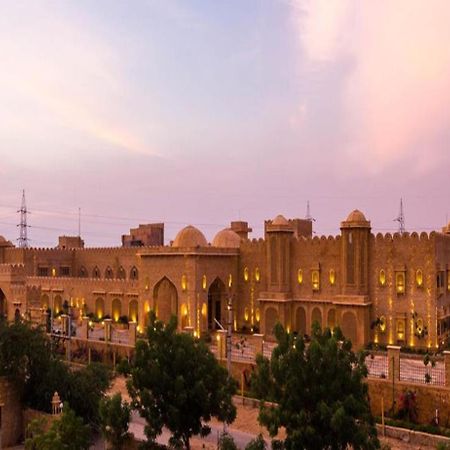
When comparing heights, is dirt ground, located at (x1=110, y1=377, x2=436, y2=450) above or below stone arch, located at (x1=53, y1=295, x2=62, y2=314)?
below

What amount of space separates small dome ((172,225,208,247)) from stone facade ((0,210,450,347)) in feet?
0.27

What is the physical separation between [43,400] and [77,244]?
4650 cm

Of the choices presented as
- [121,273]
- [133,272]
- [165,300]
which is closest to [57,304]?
[121,273]

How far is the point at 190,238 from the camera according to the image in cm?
4384

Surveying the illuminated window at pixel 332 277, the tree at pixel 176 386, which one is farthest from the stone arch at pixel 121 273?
the tree at pixel 176 386

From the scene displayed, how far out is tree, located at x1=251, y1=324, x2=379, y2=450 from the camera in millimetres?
16781

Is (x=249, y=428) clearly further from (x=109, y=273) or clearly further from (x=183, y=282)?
(x=109, y=273)

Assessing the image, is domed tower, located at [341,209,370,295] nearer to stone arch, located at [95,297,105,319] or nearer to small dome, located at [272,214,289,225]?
small dome, located at [272,214,289,225]

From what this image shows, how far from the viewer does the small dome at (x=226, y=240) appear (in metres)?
46.5

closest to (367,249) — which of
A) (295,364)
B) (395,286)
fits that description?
(395,286)

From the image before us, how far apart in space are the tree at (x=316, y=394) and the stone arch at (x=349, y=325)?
19134mm

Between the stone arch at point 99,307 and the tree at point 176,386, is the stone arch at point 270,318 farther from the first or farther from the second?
the tree at point 176,386

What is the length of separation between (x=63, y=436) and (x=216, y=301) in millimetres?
24823

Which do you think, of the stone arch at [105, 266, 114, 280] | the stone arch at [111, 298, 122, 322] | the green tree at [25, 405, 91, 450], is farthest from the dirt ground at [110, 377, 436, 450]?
the stone arch at [105, 266, 114, 280]
